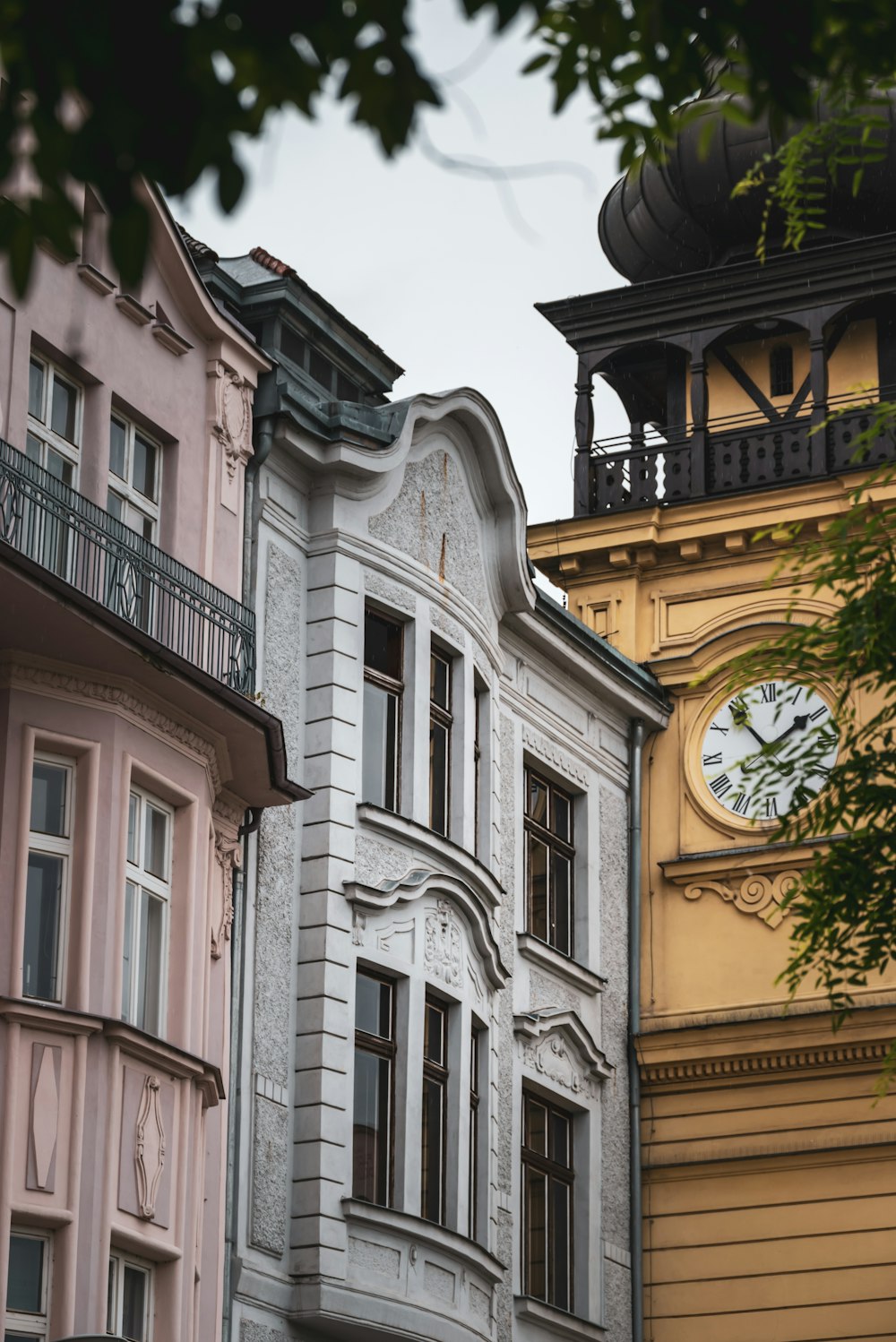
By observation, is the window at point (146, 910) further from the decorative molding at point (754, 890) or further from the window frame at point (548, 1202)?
the decorative molding at point (754, 890)

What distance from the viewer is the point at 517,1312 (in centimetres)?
2033

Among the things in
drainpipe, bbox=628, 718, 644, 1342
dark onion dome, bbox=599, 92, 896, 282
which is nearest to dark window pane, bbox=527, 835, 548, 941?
drainpipe, bbox=628, 718, 644, 1342

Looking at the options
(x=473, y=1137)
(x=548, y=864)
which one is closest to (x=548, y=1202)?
(x=473, y=1137)

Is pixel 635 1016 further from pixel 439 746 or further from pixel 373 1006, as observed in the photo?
pixel 373 1006

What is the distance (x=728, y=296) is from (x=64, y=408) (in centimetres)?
1269

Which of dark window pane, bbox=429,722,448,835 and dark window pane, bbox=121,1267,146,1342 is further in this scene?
dark window pane, bbox=429,722,448,835

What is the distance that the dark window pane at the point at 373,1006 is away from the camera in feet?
59.6

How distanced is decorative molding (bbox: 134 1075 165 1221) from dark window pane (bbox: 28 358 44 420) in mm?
4342

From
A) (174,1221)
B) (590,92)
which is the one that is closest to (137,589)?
(174,1221)

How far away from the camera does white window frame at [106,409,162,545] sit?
1639 cm

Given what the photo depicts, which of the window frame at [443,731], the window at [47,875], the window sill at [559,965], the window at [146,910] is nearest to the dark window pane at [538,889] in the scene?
the window sill at [559,965]

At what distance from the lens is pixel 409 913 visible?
18.7m

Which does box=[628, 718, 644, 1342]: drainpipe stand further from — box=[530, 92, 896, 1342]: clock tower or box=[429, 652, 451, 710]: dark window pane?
box=[429, 652, 451, 710]: dark window pane

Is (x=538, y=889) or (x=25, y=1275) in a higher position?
(x=538, y=889)
